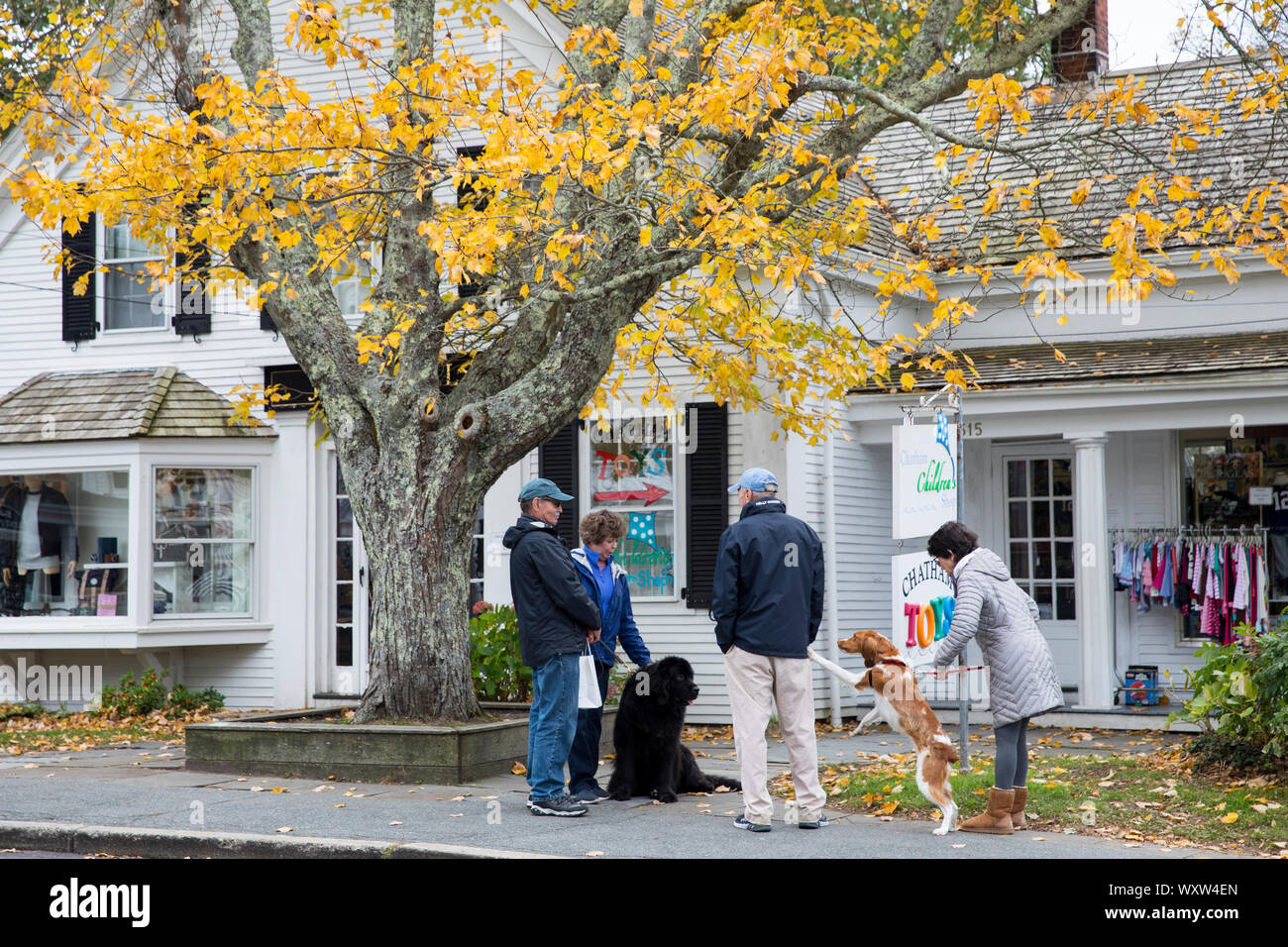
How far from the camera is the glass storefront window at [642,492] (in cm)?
1448

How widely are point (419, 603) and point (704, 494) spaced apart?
4.51 m

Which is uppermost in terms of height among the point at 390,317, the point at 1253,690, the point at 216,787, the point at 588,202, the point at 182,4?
the point at 182,4

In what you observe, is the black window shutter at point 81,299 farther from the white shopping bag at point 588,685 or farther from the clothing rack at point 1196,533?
the clothing rack at point 1196,533

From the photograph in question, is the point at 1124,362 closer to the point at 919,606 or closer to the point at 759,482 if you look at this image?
the point at 919,606

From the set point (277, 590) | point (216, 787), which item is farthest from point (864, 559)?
point (216, 787)

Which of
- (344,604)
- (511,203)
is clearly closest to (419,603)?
(511,203)

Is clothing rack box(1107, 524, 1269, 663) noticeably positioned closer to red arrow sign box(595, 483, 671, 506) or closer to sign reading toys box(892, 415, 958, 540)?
sign reading toys box(892, 415, 958, 540)

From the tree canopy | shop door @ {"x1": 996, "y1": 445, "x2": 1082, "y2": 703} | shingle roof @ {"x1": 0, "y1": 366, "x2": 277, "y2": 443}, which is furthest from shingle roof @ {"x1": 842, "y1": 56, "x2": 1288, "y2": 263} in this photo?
shingle roof @ {"x1": 0, "y1": 366, "x2": 277, "y2": 443}

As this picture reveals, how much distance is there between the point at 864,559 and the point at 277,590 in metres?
6.51

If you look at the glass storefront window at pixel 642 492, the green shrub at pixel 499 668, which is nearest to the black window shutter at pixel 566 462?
the glass storefront window at pixel 642 492

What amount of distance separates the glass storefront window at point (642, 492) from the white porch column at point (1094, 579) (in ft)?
13.2

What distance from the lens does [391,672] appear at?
34.1 ft

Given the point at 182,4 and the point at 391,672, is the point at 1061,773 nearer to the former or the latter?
the point at 391,672

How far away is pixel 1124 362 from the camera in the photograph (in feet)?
44.2
